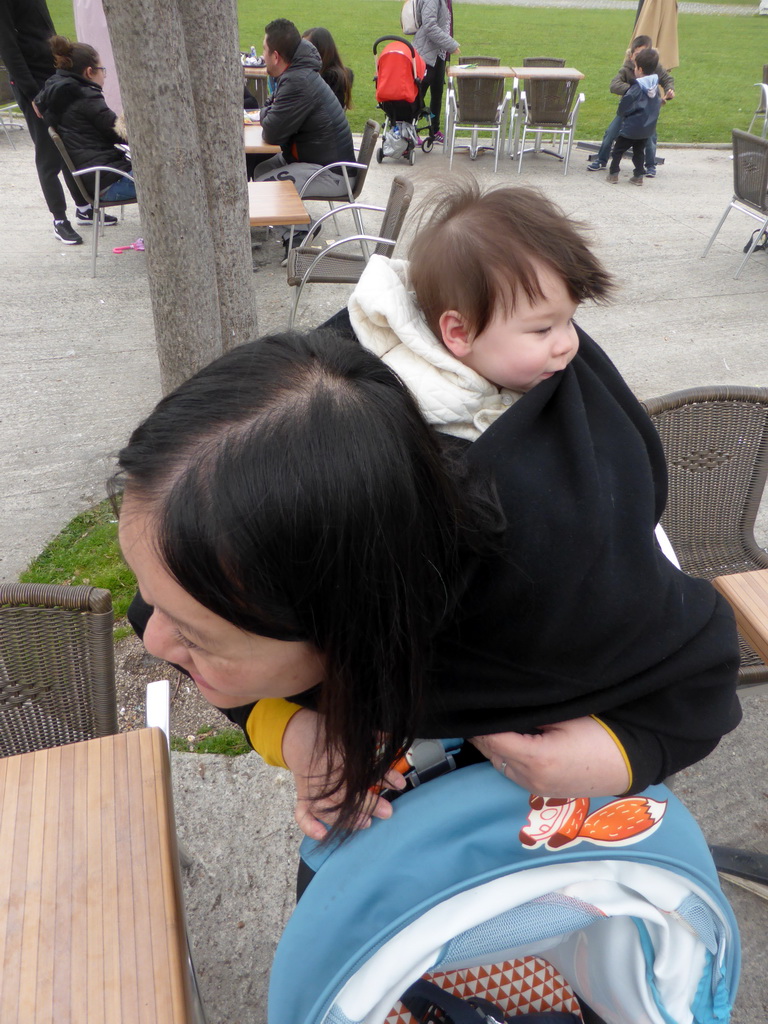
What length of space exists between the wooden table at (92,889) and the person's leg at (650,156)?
9.25 metres

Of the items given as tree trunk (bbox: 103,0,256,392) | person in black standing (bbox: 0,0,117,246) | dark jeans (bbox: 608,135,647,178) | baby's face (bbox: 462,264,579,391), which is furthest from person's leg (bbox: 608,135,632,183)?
baby's face (bbox: 462,264,579,391)

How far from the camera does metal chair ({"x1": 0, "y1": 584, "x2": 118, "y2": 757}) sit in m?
1.49

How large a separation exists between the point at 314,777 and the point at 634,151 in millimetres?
9282

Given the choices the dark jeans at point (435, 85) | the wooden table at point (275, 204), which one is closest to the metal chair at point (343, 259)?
the wooden table at point (275, 204)

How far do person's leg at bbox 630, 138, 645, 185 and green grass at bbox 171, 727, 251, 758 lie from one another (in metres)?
8.31

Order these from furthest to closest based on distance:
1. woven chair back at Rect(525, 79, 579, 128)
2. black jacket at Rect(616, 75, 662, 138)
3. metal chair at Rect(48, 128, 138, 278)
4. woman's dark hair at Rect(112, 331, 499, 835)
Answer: woven chair back at Rect(525, 79, 579, 128)
black jacket at Rect(616, 75, 662, 138)
metal chair at Rect(48, 128, 138, 278)
woman's dark hair at Rect(112, 331, 499, 835)

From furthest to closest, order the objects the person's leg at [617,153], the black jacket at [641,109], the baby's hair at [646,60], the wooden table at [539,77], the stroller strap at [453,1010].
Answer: the wooden table at [539,77]
the person's leg at [617,153]
the baby's hair at [646,60]
the black jacket at [641,109]
the stroller strap at [453,1010]

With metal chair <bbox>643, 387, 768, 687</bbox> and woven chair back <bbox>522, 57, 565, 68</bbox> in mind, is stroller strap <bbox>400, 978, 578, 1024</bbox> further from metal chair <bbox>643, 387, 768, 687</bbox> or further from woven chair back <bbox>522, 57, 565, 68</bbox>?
woven chair back <bbox>522, 57, 565, 68</bbox>

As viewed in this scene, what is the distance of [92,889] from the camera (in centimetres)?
110

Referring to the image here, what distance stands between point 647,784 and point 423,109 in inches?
416

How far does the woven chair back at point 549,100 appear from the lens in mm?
8898

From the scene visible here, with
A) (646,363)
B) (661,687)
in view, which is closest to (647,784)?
(661,687)

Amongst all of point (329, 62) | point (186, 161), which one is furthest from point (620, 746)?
point (329, 62)

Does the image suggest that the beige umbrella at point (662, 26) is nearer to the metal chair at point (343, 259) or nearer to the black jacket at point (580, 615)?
the metal chair at point (343, 259)
